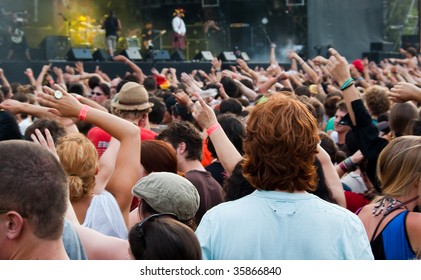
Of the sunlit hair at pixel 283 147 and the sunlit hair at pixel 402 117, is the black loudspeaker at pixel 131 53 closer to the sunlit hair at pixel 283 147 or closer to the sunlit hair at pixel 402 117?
the sunlit hair at pixel 402 117

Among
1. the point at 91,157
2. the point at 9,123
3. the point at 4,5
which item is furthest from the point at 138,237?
the point at 4,5

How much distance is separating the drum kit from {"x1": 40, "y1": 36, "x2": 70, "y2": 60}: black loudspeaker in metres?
3.08

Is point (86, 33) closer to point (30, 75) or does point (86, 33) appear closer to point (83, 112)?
point (30, 75)

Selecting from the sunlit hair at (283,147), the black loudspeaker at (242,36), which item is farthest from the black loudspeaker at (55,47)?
the sunlit hair at (283,147)

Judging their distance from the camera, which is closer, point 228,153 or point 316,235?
point 316,235

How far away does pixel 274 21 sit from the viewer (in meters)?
28.0

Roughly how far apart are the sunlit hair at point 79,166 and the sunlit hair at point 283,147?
114 cm

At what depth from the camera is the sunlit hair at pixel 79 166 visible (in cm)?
350

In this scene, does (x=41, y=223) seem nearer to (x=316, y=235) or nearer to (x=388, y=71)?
(x=316, y=235)

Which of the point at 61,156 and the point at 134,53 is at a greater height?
the point at 61,156

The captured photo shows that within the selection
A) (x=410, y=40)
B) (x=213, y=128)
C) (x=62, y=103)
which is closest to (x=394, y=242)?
(x=213, y=128)

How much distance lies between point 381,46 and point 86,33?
31.9ft
